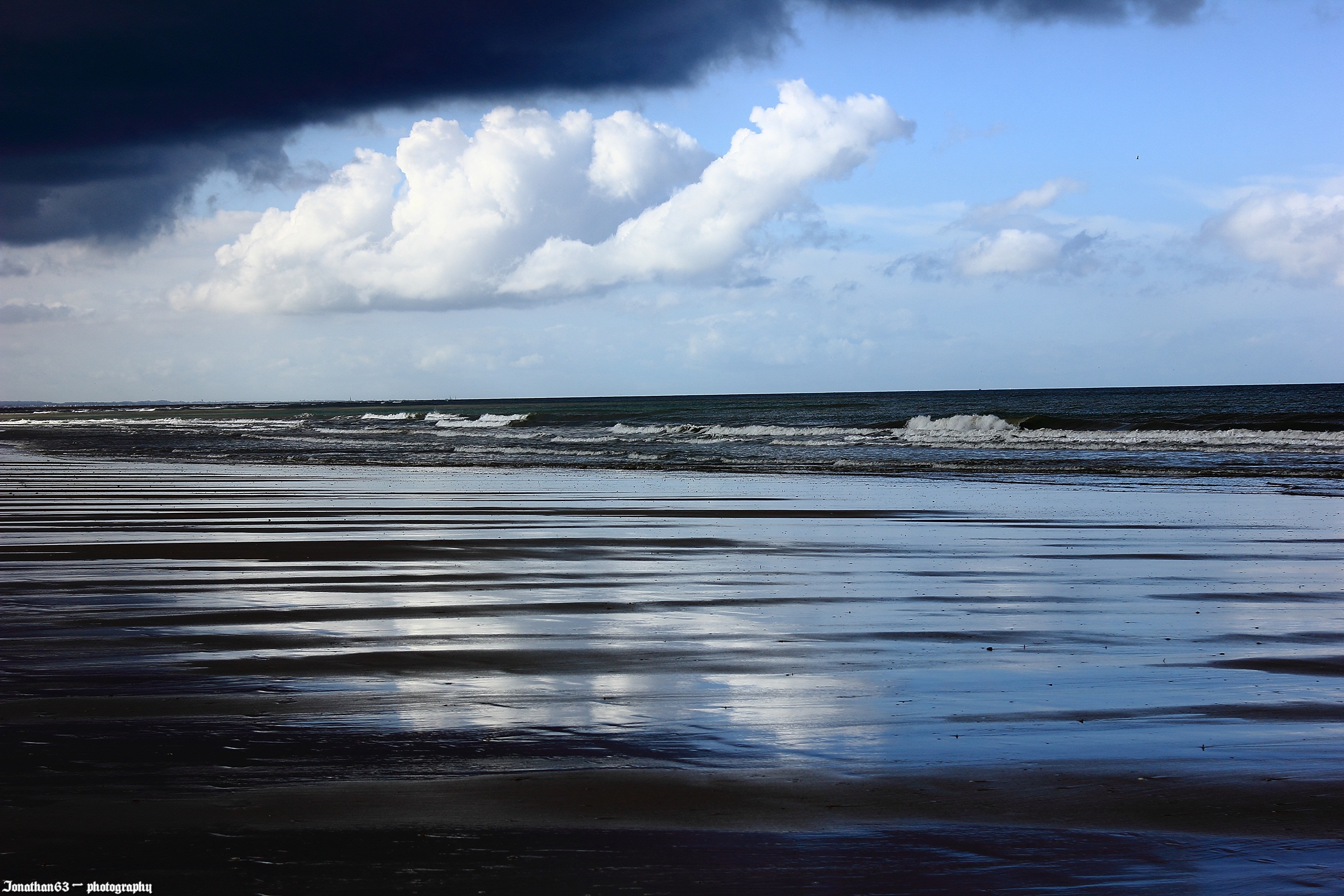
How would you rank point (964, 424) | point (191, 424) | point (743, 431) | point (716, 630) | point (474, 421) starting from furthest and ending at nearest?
point (474, 421), point (191, 424), point (743, 431), point (964, 424), point (716, 630)

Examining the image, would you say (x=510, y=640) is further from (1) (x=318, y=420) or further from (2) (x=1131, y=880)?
(1) (x=318, y=420)

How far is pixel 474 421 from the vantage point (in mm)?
69250

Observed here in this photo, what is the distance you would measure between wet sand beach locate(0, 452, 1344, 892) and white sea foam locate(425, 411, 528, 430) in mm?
51438

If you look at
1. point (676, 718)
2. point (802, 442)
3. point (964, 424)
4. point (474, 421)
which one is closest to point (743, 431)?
point (802, 442)

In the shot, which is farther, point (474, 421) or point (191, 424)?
point (474, 421)

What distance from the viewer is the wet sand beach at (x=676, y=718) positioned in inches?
120

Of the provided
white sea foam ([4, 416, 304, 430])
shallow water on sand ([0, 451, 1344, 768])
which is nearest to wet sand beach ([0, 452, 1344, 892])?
shallow water on sand ([0, 451, 1344, 768])

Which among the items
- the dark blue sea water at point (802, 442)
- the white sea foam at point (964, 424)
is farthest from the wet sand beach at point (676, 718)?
the white sea foam at point (964, 424)

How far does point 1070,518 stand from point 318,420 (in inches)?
2706

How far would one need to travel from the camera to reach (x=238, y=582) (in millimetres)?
8039

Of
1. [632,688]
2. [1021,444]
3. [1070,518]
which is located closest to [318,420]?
[1021,444]

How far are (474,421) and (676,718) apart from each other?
66434mm

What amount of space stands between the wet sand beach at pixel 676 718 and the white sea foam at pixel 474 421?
51.4 metres

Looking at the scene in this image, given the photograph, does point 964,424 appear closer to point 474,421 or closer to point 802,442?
point 802,442
